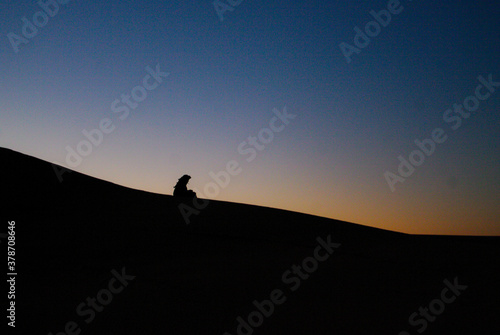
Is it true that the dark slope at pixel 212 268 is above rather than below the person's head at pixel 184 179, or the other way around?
below

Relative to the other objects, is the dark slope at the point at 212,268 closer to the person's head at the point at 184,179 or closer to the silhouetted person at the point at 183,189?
the silhouetted person at the point at 183,189

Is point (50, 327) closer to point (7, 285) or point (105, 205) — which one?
point (7, 285)

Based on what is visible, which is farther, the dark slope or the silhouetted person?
the silhouetted person

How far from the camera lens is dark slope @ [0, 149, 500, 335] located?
3.61 m

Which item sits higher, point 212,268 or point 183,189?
point 183,189

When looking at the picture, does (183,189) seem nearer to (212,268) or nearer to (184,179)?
(184,179)

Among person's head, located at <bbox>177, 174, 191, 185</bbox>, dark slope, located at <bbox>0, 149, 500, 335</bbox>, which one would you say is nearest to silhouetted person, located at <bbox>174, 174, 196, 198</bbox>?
person's head, located at <bbox>177, 174, 191, 185</bbox>

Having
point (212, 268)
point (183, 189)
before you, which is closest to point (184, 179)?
point (183, 189)

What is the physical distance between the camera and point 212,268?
17.8 feet

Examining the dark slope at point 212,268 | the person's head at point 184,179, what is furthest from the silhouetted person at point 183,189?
the dark slope at point 212,268

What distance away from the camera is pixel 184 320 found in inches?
140

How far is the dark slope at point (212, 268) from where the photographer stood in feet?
11.9

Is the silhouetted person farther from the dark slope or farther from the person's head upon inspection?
the dark slope

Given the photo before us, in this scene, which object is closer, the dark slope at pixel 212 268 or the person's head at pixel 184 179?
the dark slope at pixel 212 268
